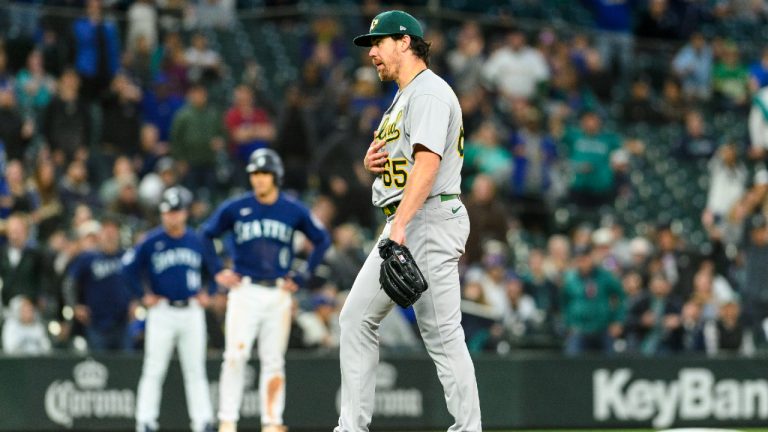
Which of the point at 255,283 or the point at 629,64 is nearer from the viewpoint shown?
the point at 255,283

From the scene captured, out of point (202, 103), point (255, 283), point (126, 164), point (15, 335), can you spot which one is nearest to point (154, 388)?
point (255, 283)

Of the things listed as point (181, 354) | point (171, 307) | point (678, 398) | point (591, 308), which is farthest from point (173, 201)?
point (678, 398)

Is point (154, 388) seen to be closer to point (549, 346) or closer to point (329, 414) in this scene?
point (329, 414)

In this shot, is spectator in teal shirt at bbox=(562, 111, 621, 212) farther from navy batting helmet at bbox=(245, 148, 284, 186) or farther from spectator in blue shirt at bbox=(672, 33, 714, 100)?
navy batting helmet at bbox=(245, 148, 284, 186)

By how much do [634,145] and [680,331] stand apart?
486 centimetres

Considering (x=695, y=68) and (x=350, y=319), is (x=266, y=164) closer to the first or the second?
(x=350, y=319)

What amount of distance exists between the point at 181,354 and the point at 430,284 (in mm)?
5658

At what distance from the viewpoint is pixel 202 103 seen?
1706 centimetres

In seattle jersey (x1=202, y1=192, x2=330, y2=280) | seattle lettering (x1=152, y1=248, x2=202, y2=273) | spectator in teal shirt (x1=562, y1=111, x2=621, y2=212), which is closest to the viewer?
seattle jersey (x1=202, y1=192, x2=330, y2=280)

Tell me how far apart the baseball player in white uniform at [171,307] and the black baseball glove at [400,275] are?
5173mm

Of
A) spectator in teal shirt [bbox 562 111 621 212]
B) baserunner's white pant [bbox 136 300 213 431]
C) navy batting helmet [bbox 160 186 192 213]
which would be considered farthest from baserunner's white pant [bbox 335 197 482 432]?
spectator in teal shirt [bbox 562 111 621 212]

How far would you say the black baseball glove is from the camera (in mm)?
6879

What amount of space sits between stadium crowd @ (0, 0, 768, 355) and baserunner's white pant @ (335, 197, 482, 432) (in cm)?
734

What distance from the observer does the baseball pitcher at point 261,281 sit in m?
11.0
